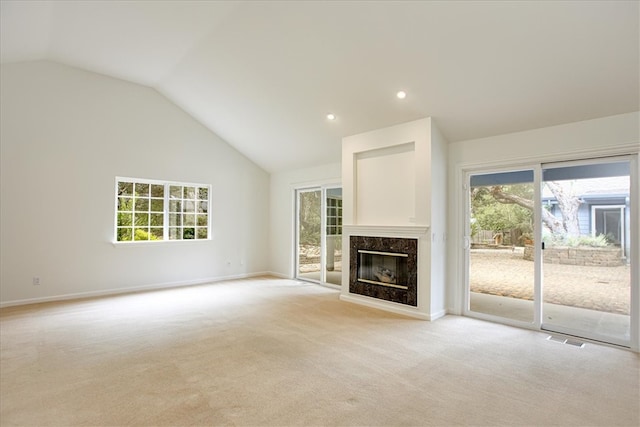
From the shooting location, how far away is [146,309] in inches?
192

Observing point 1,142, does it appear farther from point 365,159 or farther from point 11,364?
point 365,159

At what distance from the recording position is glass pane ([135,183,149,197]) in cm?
629

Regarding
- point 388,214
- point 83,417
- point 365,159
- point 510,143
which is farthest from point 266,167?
point 83,417

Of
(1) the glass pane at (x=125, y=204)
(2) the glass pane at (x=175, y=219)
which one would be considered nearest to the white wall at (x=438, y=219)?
(2) the glass pane at (x=175, y=219)

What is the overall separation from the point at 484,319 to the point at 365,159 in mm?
2801

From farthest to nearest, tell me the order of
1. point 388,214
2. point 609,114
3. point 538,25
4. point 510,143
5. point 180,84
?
point 180,84
point 388,214
point 510,143
point 609,114
point 538,25

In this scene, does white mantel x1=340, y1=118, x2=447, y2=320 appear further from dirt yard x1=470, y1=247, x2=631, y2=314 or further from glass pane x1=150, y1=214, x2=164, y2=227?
glass pane x1=150, y1=214, x2=164, y2=227

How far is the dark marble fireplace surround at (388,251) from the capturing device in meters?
4.69

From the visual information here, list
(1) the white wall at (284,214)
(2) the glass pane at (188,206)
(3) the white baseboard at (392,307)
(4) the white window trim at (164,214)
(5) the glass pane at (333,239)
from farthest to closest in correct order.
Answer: (1) the white wall at (284,214) < (2) the glass pane at (188,206) < (5) the glass pane at (333,239) < (4) the white window trim at (164,214) < (3) the white baseboard at (392,307)

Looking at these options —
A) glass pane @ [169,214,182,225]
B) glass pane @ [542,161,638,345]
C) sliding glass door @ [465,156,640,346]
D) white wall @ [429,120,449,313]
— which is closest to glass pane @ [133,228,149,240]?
glass pane @ [169,214,182,225]

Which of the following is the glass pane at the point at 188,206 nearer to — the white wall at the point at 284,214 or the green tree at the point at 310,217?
the white wall at the point at 284,214

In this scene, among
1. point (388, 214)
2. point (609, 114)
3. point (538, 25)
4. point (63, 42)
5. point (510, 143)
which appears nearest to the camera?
point (538, 25)

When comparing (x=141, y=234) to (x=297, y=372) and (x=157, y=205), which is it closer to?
(x=157, y=205)

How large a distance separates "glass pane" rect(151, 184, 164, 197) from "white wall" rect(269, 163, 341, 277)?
7.83ft
